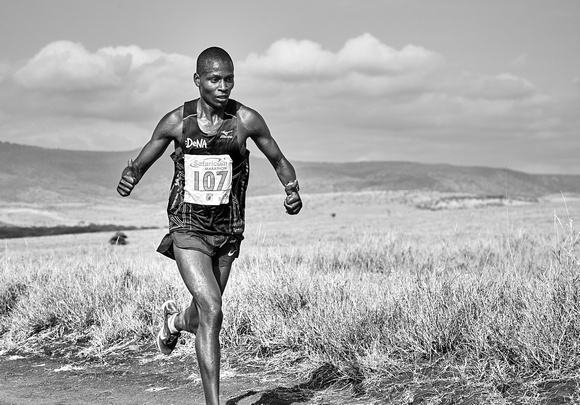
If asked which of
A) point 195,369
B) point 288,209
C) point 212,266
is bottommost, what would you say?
point 195,369

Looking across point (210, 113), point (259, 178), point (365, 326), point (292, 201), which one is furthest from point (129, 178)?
point (259, 178)

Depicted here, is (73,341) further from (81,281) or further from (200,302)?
(200,302)

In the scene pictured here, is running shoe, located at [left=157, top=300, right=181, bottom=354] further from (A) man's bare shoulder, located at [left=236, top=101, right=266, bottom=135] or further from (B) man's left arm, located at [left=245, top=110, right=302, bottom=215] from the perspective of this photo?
(A) man's bare shoulder, located at [left=236, top=101, right=266, bottom=135]

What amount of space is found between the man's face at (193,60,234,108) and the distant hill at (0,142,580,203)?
124518mm

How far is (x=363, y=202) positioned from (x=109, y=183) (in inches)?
4161

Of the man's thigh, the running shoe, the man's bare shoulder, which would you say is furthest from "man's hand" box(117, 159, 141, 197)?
the running shoe

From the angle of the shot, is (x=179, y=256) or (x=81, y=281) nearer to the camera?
(x=179, y=256)

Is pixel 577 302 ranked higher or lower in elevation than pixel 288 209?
lower


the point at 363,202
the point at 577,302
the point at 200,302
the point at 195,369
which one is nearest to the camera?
the point at 200,302

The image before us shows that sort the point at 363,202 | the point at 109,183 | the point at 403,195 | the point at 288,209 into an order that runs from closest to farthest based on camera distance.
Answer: the point at 288,209
the point at 363,202
the point at 403,195
the point at 109,183

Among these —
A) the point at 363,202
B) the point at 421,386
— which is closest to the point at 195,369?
the point at 421,386

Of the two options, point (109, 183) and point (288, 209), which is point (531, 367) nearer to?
point (288, 209)

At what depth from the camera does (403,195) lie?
7194 centimetres

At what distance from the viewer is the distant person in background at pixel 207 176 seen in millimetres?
5594
